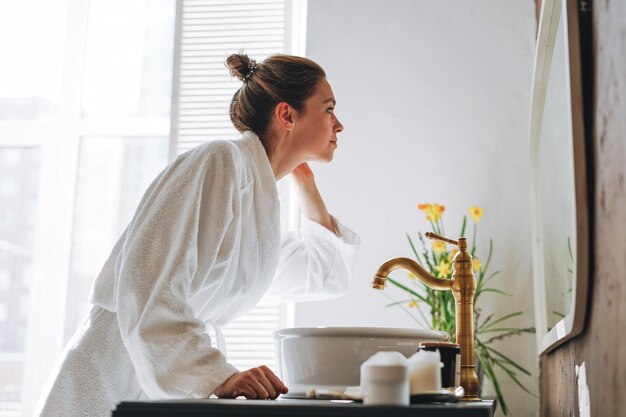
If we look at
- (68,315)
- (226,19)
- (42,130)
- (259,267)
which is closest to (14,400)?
(68,315)

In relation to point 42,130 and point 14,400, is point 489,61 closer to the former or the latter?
point 42,130

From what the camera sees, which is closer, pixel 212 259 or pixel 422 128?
pixel 212 259

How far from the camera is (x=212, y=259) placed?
3.58ft

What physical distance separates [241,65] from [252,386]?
0.77 metres

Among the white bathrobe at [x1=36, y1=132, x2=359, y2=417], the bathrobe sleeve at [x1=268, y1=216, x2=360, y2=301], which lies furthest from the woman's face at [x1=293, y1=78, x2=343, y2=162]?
the bathrobe sleeve at [x1=268, y1=216, x2=360, y2=301]

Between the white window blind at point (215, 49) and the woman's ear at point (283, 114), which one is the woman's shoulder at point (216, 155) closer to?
the woman's ear at point (283, 114)

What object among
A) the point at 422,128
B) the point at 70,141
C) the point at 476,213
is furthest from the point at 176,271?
the point at 70,141

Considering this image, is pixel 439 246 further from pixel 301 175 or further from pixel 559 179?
pixel 559 179

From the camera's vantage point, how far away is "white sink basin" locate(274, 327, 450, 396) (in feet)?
3.24

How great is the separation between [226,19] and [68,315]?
4.02 ft

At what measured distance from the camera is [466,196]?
7.17 ft

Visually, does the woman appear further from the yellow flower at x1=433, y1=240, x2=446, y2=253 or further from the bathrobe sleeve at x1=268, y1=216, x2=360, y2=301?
the yellow flower at x1=433, y1=240, x2=446, y2=253

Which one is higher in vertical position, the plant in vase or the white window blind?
the white window blind

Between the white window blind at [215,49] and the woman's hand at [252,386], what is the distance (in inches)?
55.3
